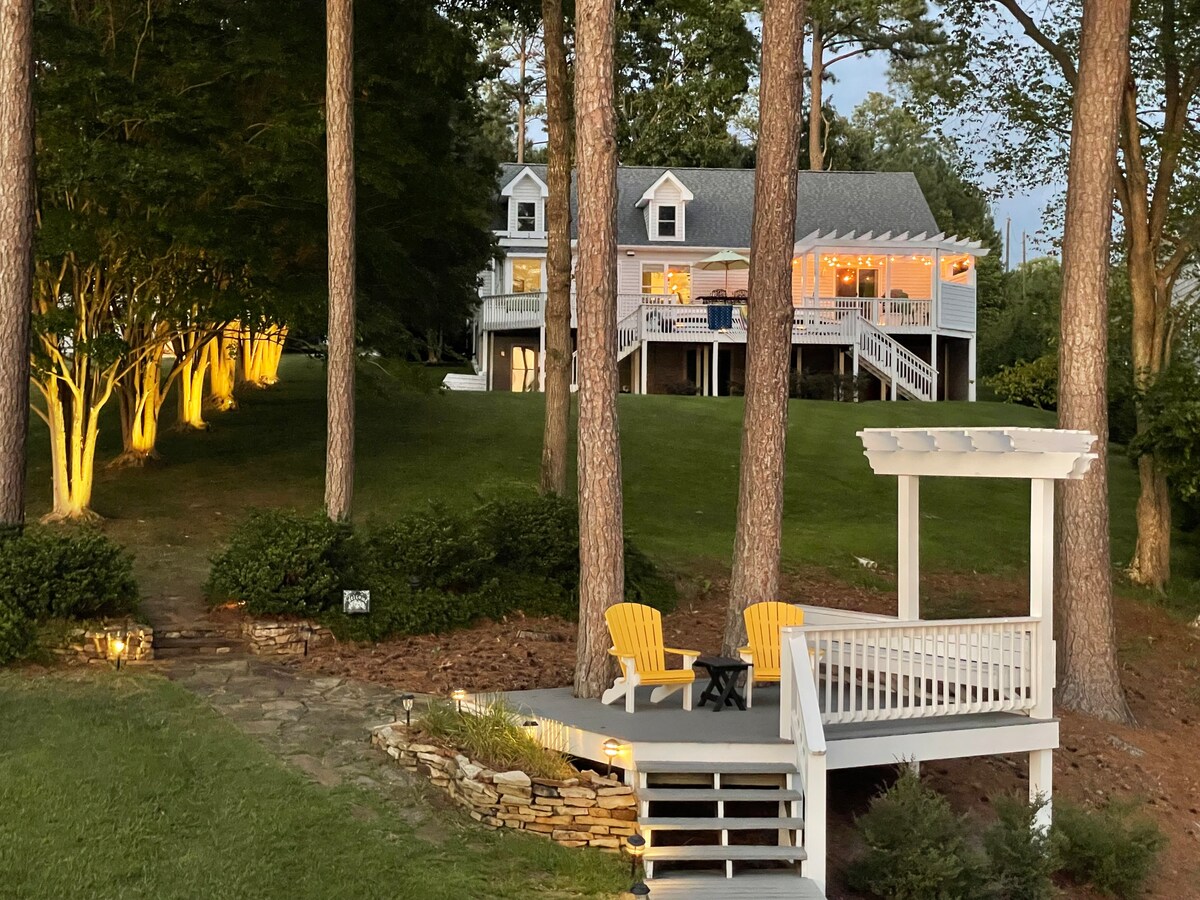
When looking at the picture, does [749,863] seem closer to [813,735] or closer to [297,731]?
[813,735]

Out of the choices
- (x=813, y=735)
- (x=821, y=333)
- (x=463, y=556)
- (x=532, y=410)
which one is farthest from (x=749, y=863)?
(x=821, y=333)

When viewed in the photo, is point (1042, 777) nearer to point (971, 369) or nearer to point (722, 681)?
point (722, 681)

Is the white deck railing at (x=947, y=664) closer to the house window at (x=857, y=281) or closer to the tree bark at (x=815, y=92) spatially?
the house window at (x=857, y=281)

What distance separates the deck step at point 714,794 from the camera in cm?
810

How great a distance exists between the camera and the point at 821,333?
104 ft

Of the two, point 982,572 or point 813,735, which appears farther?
point 982,572

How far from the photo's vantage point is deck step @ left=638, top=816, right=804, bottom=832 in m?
7.95

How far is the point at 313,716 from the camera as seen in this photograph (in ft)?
32.9

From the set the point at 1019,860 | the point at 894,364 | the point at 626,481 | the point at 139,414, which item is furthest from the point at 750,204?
the point at 1019,860

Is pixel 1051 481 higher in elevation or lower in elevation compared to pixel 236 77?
lower

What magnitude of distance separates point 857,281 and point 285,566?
82.6 ft

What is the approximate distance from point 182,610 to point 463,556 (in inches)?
119

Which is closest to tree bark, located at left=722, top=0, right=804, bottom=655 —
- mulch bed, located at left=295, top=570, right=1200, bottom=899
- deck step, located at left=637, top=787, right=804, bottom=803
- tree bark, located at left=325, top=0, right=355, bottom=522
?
mulch bed, located at left=295, top=570, right=1200, bottom=899

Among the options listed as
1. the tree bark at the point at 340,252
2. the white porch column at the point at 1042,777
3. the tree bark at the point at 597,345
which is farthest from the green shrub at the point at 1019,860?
the tree bark at the point at 340,252
